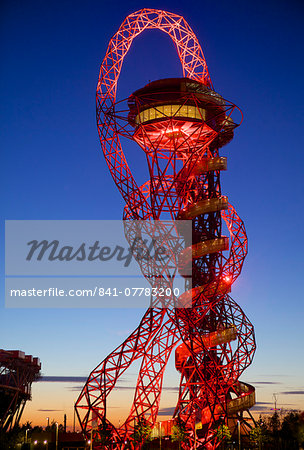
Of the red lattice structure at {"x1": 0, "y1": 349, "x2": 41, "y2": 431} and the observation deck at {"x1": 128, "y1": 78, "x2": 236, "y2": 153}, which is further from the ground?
the observation deck at {"x1": 128, "y1": 78, "x2": 236, "y2": 153}

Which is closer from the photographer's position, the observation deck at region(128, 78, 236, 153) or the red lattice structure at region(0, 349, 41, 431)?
the observation deck at region(128, 78, 236, 153)

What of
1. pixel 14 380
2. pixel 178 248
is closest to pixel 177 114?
pixel 178 248

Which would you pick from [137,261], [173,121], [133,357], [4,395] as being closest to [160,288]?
[137,261]

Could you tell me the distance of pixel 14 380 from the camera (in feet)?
226

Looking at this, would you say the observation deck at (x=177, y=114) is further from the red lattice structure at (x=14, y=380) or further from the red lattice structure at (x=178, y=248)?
the red lattice structure at (x=14, y=380)

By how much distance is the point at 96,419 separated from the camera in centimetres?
4944

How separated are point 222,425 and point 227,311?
10063 mm

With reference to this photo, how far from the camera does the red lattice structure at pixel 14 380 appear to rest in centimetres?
6719

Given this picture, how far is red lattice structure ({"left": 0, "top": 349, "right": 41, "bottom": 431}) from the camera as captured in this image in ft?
220

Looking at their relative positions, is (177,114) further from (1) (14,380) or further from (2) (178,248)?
(1) (14,380)

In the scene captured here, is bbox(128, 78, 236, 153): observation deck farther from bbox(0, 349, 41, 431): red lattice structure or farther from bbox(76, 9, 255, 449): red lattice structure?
bbox(0, 349, 41, 431): red lattice structure

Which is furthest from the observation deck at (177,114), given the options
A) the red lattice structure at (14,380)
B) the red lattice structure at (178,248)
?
the red lattice structure at (14,380)

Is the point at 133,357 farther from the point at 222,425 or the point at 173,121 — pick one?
the point at 173,121

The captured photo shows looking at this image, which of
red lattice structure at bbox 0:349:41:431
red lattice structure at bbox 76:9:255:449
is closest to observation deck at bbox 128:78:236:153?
red lattice structure at bbox 76:9:255:449
